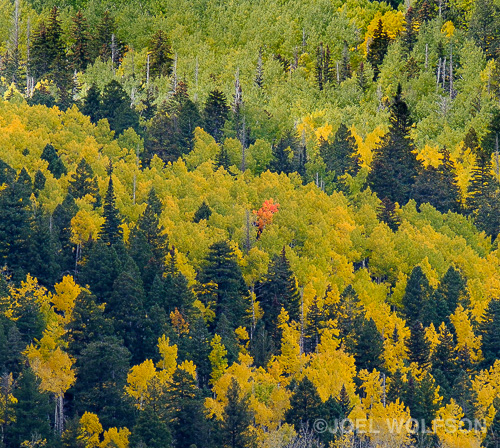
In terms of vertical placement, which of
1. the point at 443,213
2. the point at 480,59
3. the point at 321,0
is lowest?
the point at 443,213

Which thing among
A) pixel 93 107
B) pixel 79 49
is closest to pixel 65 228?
pixel 93 107

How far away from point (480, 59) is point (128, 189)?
196 feet

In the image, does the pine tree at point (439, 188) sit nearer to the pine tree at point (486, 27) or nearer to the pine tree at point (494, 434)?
the pine tree at point (486, 27)

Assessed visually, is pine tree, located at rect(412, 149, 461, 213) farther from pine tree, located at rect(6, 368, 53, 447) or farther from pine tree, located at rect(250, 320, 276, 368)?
pine tree, located at rect(6, 368, 53, 447)

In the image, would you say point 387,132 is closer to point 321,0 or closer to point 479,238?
point 479,238

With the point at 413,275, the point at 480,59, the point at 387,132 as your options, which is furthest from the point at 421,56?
the point at 413,275

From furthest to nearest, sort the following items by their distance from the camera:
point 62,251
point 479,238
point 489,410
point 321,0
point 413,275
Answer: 1. point 321,0
2. point 479,238
3. point 413,275
4. point 62,251
5. point 489,410

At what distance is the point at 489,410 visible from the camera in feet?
221

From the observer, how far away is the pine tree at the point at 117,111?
105875mm

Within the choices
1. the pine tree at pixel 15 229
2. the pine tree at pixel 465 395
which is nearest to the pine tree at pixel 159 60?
the pine tree at pixel 15 229

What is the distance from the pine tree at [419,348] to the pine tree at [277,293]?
360 inches

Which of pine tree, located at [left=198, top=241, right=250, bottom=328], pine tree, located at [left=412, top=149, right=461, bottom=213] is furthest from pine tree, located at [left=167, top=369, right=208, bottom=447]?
pine tree, located at [left=412, top=149, right=461, bottom=213]

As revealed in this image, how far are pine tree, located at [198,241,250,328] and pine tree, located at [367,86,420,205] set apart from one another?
99.5ft

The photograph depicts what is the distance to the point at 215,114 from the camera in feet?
374
